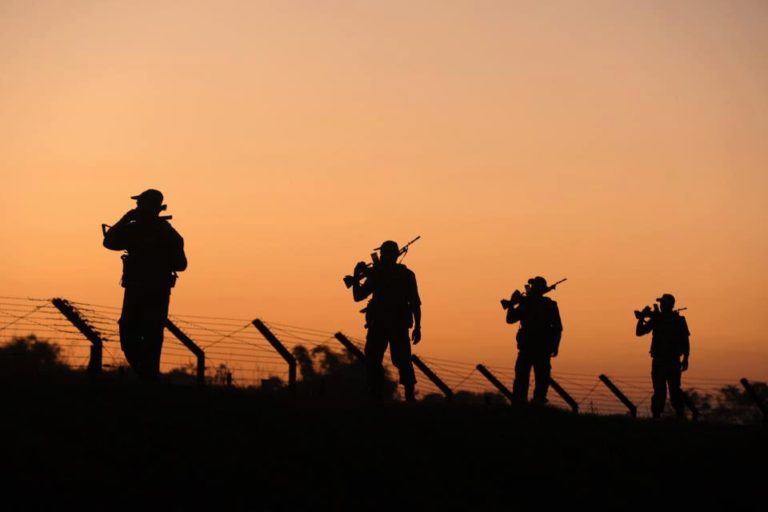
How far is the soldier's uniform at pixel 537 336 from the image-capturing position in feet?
69.5

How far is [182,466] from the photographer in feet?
36.2

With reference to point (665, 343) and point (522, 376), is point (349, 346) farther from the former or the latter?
point (665, 343)

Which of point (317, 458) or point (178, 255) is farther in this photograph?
point (178, 255)

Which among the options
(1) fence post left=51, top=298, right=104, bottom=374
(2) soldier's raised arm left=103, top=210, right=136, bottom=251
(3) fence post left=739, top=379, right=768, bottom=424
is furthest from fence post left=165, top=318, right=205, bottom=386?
(3) fence post left=739, top=379, right=768, bottom=424

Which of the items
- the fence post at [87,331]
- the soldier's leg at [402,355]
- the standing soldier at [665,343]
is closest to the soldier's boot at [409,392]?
the soldier's leg at [402,355]

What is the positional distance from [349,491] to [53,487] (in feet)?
8.64

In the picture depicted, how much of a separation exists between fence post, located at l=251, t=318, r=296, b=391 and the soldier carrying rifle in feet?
7.62

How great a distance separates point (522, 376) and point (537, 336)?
0.86 metres

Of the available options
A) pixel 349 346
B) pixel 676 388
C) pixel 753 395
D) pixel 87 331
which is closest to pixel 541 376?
pixel 349 346

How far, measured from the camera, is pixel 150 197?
49.4 ft

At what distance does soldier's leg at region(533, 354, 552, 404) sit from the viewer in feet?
70.1

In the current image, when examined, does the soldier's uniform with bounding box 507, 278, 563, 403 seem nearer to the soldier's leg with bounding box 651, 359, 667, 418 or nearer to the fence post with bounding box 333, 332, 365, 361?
the fence post with bounding box 333, 332, 365, 361

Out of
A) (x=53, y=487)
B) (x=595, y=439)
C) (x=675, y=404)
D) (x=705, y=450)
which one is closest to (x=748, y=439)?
(x=705, y=450)

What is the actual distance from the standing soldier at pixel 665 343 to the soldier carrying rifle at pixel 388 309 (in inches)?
293
